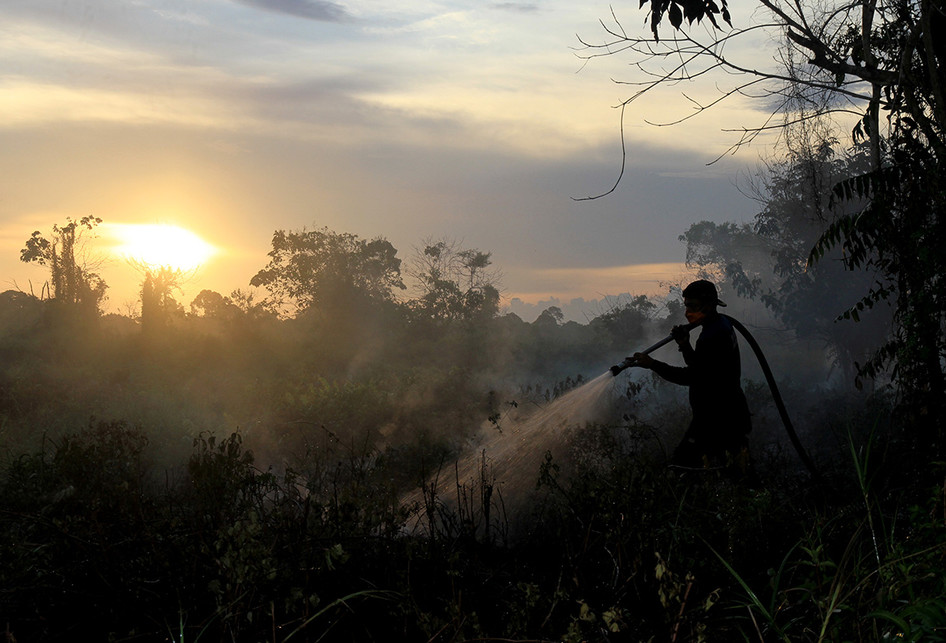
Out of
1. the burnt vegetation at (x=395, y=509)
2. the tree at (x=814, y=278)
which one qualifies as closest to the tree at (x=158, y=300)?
the burnt vegetation at (x=395, y=509)

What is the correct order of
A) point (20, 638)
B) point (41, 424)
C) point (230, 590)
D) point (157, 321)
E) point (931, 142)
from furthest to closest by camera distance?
point (157, 321) < point (41, 424) < point (931, 142) < point (20, 638) < point (230, 590)

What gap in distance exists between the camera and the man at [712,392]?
548 cm

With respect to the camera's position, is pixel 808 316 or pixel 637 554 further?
pixel 808 316

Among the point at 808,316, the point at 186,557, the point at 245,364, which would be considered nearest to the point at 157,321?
the point at 245,364

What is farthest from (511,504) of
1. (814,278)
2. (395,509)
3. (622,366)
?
(814,278)

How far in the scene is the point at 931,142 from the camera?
6.13 meters

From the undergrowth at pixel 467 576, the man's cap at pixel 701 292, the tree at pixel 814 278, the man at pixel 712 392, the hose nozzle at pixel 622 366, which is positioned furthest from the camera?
the tree at pixel 814 278

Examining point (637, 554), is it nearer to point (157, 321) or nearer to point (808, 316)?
point (808, 316)

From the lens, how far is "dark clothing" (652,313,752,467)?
5.48m

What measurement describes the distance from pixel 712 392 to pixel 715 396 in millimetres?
37

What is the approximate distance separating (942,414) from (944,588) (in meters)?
4.12

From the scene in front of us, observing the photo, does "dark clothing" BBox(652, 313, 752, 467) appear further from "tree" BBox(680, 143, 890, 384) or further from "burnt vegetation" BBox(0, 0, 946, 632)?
"tree" BBox(680, 143, 890, 384)

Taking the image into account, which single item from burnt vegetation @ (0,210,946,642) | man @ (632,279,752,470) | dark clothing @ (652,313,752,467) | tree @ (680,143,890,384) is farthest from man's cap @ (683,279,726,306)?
tree @ (680,143,890,384)

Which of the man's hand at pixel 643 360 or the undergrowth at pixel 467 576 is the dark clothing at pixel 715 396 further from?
the undergrowth at pixel 467 576
